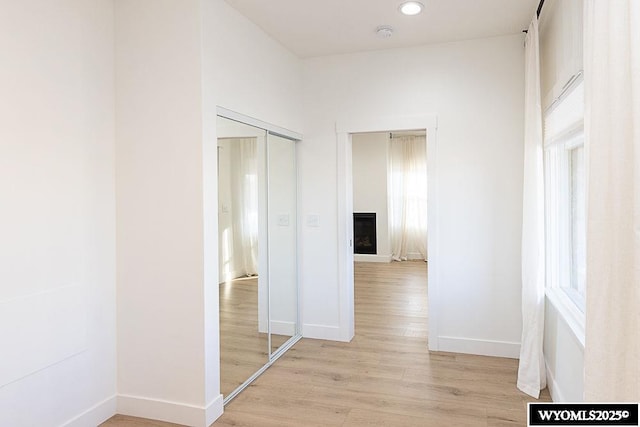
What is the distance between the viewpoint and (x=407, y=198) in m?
8.99

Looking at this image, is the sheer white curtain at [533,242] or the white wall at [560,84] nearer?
the white wall at [560,84]

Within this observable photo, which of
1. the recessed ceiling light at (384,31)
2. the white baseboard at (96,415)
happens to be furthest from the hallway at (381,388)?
the recessed ceiling light at (384,31)

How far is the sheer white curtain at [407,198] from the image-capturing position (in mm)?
8938

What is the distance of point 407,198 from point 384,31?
585cm

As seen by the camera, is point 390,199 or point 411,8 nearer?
point 411,8

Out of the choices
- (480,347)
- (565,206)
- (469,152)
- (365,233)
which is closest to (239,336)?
(480,347)

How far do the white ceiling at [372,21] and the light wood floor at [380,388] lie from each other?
272 centimetres

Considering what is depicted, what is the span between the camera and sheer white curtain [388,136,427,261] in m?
8.94

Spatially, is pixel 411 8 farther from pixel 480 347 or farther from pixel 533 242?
pixel 480 347

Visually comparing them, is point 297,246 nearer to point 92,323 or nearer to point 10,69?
point 92,323

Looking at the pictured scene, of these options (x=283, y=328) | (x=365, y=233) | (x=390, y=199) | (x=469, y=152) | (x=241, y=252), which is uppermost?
(x=469, y=152)

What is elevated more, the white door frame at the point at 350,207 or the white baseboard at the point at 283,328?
the white door frame at the point at 350,207

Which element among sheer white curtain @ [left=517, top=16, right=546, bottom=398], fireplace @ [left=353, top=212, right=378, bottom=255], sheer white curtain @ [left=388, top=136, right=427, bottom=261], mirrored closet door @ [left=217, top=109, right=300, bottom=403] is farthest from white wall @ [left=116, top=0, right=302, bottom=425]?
sheer white curtain @ [left=388, top=136, right=427, bottom=261]

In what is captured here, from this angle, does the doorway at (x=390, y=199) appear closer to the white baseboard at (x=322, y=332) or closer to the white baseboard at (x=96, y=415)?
the white baseboard at (x=322, y=332)
